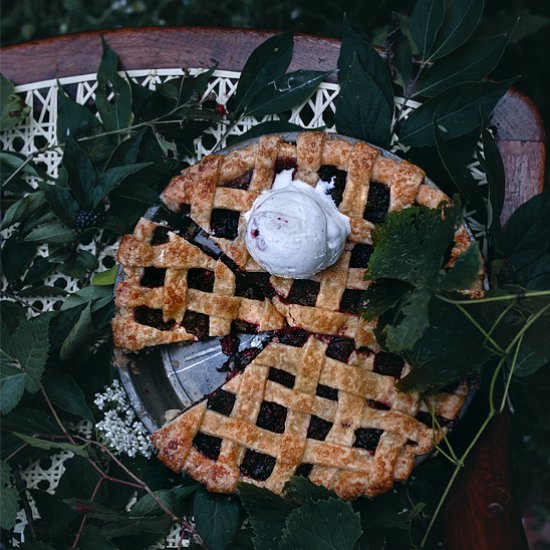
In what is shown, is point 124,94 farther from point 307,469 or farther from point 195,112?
point 307,469

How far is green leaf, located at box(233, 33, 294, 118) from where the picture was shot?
144 cm

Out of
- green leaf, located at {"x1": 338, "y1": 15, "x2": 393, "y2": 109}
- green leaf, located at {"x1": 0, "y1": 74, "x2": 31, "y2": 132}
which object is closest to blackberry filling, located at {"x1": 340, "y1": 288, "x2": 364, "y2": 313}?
green leaf, located at {"x1": 338, "y1": 15, "x2": 393, "y2": 109}

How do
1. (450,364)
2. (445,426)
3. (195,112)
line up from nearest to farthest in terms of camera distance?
(450,364) < (445,426) < (195,112)

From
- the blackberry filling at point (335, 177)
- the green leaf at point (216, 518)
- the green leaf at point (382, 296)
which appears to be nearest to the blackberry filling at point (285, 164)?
the blackberry filling at point (335, 177)

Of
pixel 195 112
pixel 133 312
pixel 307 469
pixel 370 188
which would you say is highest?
pixel 195 112

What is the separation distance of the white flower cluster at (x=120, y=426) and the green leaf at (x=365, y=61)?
0.76 m

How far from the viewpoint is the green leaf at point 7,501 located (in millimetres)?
1313

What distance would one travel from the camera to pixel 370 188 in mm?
1353

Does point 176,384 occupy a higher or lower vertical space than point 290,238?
lower

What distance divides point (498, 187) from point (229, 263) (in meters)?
0.51

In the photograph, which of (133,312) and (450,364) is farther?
(133,312)

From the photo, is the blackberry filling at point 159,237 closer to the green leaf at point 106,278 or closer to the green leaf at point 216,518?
the green leaf at point 106,278

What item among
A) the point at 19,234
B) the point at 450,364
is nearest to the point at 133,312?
the point at 19,234

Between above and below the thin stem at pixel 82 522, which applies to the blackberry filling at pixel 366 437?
above
